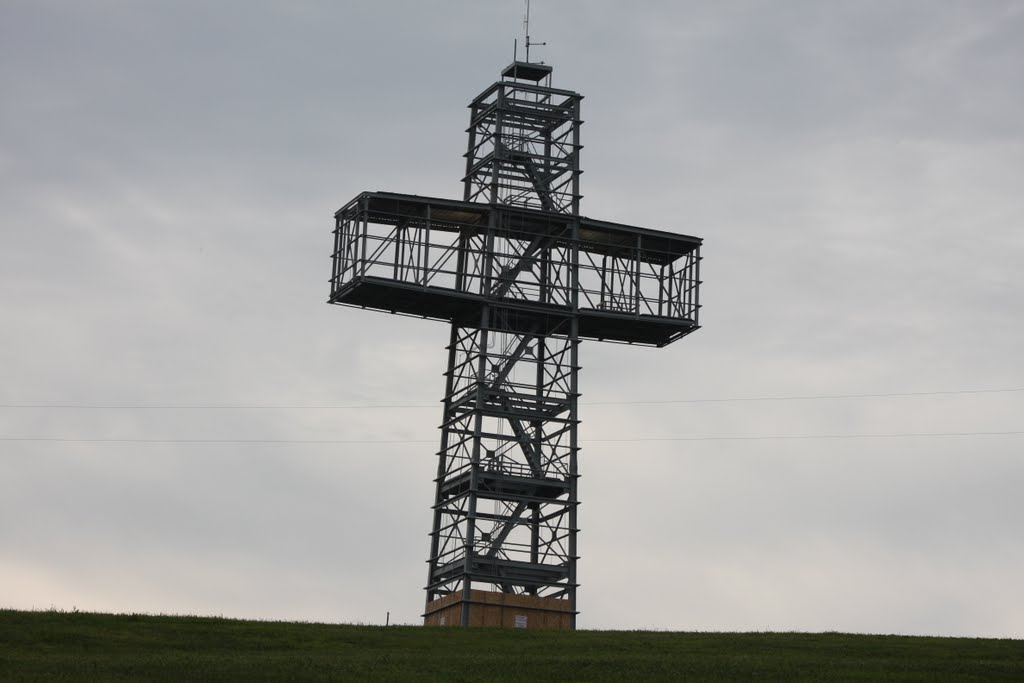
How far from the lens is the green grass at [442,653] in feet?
164

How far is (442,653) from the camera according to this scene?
55906mm

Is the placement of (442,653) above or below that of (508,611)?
below

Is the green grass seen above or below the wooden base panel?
below

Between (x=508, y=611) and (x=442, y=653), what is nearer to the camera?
(x=442, y=653)

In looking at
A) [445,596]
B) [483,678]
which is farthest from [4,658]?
[445,596]

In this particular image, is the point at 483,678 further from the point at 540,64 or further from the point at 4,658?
the point at 540,64

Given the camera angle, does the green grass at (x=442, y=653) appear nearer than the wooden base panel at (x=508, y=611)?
Yes

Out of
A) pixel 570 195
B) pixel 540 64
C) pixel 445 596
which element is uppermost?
pixel 540 64

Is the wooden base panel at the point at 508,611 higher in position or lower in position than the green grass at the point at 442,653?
higher

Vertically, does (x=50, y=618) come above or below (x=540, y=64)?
below

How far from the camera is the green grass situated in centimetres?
4997

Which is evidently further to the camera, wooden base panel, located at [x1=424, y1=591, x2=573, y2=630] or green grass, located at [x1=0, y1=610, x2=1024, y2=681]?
Result: wooden base panel, located at [x1=424, y1=591, x2=573, y2=630]

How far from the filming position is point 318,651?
55.9 m

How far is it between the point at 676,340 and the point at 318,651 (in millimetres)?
27068
